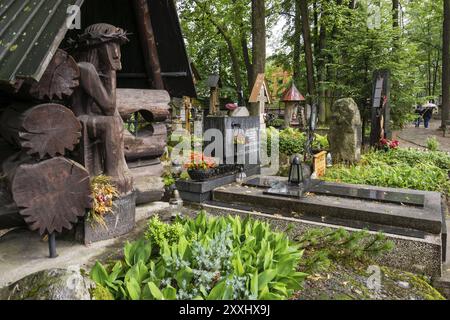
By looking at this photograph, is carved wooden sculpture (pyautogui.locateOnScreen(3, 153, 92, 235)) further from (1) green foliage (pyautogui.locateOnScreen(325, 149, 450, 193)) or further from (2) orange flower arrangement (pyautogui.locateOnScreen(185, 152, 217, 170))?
(1) green foliage (pyautogui.locateOnScreen(325, 149, 450, 193))

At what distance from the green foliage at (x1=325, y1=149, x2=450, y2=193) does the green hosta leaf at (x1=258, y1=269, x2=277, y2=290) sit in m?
5.95

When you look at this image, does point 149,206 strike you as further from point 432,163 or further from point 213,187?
point 432,163

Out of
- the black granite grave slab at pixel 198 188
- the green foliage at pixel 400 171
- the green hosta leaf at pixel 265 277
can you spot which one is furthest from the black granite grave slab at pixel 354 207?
the green hosta leaf at pixel 265 277

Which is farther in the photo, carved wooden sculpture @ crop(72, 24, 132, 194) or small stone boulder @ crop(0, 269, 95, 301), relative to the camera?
carved wooden sculpture @ crop(72, 24, 132, 194)

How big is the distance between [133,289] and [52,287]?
0.59 metres

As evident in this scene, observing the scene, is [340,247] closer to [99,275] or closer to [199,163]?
[99,275]

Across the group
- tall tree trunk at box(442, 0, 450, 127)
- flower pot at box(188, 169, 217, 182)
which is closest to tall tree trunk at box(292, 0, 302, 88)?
tall tree trunk at box(442, 0, 450, 127)

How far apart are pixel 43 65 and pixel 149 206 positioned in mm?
2935

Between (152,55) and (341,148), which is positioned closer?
(152,55)

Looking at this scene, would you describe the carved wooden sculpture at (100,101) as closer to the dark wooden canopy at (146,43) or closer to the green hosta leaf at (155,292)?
the dark wooden canopy at (146,43)

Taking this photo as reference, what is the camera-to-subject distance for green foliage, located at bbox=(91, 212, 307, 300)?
2.92m
